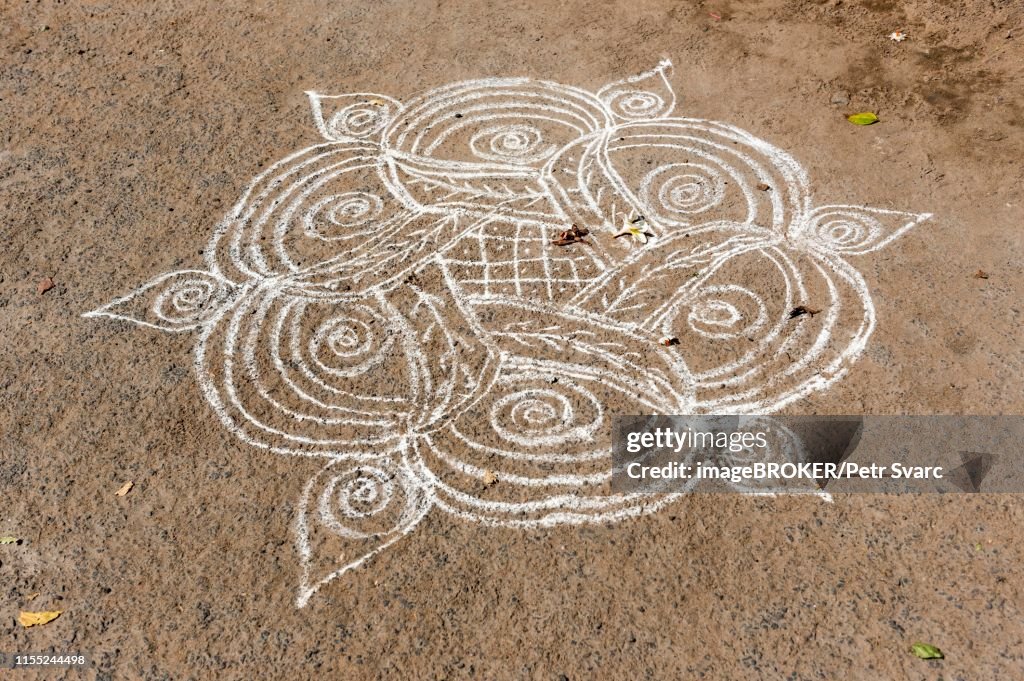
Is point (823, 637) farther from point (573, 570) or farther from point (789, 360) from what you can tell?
point (789, 360)

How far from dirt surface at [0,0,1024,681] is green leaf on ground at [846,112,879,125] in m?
0.13

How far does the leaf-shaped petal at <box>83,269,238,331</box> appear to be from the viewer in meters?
5.11

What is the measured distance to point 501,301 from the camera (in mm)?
5113

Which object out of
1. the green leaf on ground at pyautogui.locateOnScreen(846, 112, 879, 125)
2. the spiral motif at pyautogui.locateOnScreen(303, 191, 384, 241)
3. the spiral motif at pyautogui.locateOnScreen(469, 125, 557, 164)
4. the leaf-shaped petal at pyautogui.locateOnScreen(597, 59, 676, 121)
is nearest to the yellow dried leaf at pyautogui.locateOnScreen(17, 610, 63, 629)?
the spiral motif at pyautogui.locateOnScreen(303, 191, 384, 241)

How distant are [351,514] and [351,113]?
12.1 ft

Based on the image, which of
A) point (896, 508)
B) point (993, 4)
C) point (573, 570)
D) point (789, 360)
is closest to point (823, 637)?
point (896, 508)

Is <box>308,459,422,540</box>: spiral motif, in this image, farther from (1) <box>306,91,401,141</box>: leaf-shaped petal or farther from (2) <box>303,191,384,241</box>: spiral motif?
(1) <box>306,91,401,141</box>: leaf-shaped petal

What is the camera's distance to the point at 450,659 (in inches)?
144

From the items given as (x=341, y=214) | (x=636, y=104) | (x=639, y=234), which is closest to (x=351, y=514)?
(x=341, y=214)

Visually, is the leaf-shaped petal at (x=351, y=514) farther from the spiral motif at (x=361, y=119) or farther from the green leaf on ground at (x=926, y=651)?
the spiral motif at (x=361, y=119)

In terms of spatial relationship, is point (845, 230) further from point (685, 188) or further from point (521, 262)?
point (521, 262)

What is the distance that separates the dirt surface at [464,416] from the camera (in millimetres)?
3721

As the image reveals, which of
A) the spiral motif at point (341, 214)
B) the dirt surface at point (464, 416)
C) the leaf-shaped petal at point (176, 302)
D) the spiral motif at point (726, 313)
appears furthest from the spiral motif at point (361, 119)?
the spiral motif at point (726, 313)

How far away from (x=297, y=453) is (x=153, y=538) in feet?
2.68
